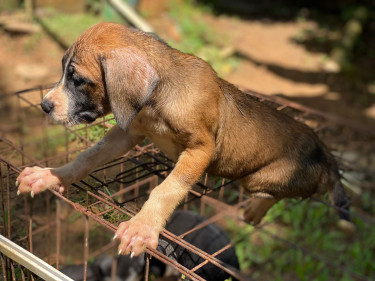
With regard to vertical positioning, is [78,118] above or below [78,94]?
below

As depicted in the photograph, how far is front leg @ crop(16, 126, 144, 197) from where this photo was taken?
2984 millimetres

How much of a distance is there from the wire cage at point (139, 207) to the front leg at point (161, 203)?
89 mm

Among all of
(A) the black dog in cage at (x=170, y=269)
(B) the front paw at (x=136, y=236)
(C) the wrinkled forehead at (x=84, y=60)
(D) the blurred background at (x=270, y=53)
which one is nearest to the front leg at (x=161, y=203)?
(B) the front paw at (x=136, y=236)

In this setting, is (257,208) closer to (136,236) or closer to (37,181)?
(136,236)

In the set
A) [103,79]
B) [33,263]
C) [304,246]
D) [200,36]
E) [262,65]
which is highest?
[103,79]

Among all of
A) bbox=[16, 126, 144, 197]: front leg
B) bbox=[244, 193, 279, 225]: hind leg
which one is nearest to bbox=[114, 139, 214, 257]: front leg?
bbox=[16, 126, 144, 197]: front leg

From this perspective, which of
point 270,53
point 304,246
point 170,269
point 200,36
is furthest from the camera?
point 270,53

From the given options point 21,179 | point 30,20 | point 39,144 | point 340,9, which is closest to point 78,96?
point 21,179

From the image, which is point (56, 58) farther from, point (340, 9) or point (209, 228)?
point (340, 9)

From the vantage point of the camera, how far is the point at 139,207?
312cm

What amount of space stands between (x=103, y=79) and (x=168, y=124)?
470 mm

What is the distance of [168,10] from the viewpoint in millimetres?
11750

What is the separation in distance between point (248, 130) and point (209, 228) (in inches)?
42.7

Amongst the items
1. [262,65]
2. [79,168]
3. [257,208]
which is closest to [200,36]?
[262,65]
